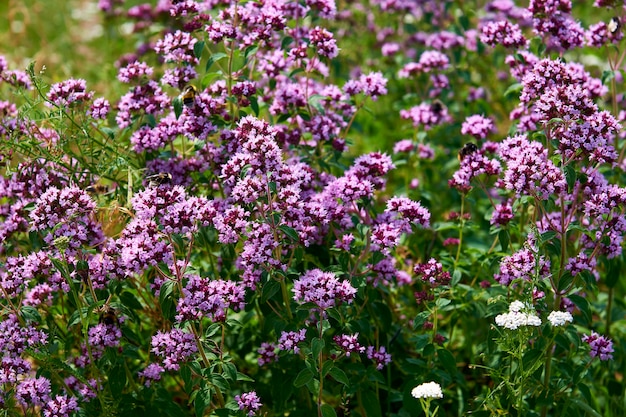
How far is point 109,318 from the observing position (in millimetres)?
4125

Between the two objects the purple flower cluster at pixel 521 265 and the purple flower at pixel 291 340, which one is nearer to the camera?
the purple flower at pixel 291 340

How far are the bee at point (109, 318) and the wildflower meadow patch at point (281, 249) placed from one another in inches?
0.4

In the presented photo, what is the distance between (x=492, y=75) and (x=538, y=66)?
13.7 ft

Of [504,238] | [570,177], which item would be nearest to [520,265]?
[504,238]

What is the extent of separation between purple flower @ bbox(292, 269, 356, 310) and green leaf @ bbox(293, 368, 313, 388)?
0.33 metres

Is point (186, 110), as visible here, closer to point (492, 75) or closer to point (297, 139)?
point (297, 139)

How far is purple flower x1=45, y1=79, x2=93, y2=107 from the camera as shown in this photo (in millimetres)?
4566

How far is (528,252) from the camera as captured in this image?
415 centimetres

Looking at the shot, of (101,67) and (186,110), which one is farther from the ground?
(101,67)

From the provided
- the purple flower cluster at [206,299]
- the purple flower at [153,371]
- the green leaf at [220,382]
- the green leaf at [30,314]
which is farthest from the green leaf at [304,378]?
the green leaf at [30,314]

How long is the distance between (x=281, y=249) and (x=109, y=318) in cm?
95

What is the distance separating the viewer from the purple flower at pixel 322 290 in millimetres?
3828

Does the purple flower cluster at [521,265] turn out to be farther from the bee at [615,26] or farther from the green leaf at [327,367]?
the bee at [615,26]

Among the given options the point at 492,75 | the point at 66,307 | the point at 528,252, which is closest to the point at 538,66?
the point at 528,252
